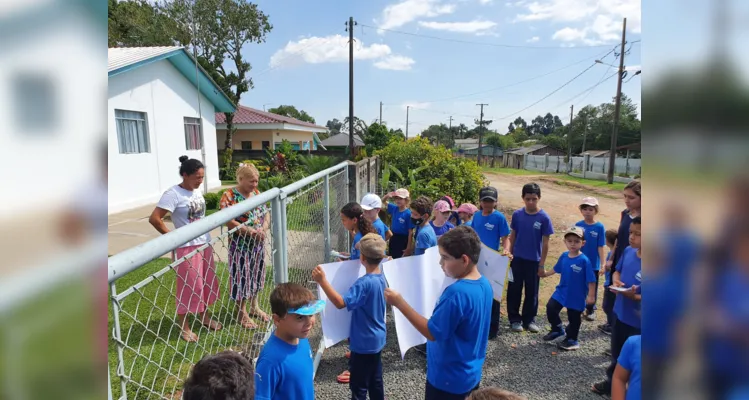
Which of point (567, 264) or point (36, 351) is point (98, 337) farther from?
point (567, 264)

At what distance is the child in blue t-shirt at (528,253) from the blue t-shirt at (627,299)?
1.23 meters

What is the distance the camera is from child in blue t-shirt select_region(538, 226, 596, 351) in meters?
4.24

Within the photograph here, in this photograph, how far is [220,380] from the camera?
143cm

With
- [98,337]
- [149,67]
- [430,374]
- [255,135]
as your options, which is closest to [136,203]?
[149,67]

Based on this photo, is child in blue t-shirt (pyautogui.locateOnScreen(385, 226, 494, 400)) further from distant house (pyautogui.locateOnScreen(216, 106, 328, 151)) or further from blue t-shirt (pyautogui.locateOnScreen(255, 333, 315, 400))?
distant house (pyautogui.locateOnScreen(216, 106, 328, 151))

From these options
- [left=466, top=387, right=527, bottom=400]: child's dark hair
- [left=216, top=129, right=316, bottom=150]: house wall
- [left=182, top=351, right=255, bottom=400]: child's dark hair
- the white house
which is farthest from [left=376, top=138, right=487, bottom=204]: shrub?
[left=216, top=129, right=316, bottom=150]: house wall

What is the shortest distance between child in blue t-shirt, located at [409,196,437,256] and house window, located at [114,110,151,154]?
999 centimetres

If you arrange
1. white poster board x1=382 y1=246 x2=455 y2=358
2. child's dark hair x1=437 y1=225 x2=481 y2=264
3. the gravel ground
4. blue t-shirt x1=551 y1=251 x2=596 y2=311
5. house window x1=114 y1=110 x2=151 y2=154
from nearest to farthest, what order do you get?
child's dark hair x1=437 y1=225 x2=481 y2=264 < white poster board x1=382 y1=246 x2=455 y2=358 < the gravel ground < blue t-shirt x1=551 y1=251 x2=596 y2=311 < house window x1=114 y1=110 x2=151 y2=154

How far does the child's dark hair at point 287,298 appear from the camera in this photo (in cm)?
199

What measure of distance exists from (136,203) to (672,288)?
532 inches

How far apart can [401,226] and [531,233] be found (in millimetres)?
1532

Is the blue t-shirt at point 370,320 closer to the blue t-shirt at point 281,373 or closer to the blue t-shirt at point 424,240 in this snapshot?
the blue t-shirt at point 281,373

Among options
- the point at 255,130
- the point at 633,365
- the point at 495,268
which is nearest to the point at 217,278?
the point at 633,365

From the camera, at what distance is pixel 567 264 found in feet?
14.4
